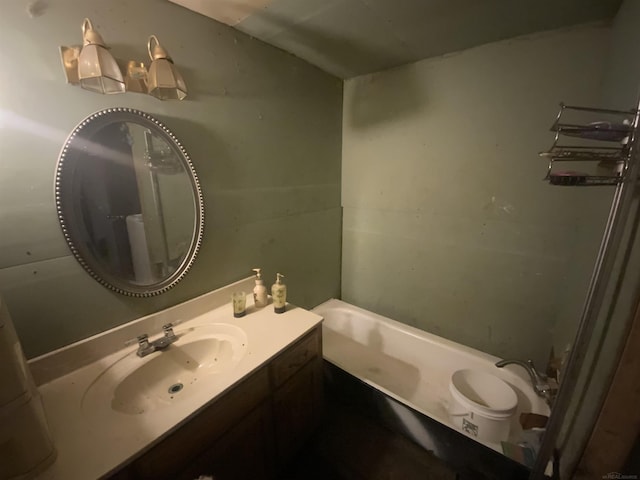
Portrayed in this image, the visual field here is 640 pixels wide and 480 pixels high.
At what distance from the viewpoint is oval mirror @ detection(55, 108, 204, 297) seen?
3.06 ft

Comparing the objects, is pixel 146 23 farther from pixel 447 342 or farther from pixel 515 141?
pixel 447 342

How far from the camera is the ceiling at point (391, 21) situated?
3.63 ft

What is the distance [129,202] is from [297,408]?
47.1 inches

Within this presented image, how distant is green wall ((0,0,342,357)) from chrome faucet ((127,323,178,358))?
0.12 meters

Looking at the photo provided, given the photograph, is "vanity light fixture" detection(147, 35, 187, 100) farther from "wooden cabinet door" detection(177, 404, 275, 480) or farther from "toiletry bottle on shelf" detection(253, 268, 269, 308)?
"wooden cabinet door" detection(177, 404, 275, 480)

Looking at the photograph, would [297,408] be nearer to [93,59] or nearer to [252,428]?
[252,428]

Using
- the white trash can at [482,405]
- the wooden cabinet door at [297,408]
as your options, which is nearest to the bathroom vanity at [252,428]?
the wooden cabinet door at [297,408]

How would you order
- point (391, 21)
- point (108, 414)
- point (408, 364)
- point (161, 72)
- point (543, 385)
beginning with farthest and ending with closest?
point (408, 364) < point (543, 385) < point (391, 21) < point (161, 72) < point (108, 414)

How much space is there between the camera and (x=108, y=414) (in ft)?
2.63

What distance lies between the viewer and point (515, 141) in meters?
1.43

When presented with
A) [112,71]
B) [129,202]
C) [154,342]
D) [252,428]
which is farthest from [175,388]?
[112,71]

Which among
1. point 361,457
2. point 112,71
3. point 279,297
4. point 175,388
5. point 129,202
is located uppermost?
point 112,71

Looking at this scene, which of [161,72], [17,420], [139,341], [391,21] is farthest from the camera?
[391,21]

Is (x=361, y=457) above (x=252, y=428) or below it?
below
